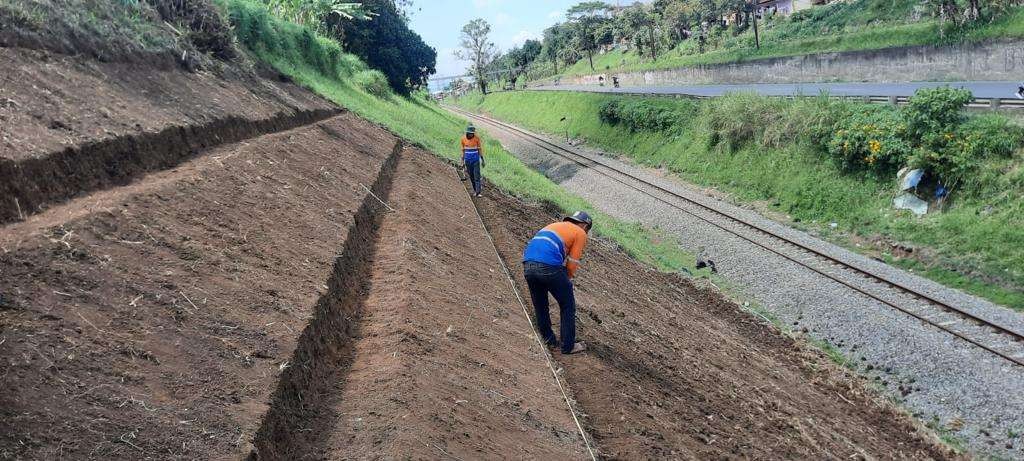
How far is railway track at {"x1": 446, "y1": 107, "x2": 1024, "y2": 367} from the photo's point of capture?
12062 mm

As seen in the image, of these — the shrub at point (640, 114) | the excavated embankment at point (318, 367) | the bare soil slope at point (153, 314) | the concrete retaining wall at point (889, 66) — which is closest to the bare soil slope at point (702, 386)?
the excavated embankment at point (318, 367)

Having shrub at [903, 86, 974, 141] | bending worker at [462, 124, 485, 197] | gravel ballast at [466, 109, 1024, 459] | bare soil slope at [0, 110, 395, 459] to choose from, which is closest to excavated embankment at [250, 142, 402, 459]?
bare soil slope at [0, 110, 395, 459]

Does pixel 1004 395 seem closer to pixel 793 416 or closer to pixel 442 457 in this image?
pixel 793 416

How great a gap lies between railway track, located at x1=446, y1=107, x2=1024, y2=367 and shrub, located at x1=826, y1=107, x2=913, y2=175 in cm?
403

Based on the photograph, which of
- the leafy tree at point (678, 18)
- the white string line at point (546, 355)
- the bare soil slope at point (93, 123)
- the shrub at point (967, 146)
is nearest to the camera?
the white string line at point (546, 355)

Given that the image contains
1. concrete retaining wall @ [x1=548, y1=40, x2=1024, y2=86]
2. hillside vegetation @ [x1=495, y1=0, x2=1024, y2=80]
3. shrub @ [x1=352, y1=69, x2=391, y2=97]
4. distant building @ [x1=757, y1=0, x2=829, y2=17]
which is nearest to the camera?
concrete retaining wall @ [x1=548, y1=40, x2=1024, y2=86]

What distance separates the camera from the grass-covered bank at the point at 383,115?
64.3ft

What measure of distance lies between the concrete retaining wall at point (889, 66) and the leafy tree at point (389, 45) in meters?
20.5

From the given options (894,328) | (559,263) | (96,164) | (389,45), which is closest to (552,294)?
(559,263)

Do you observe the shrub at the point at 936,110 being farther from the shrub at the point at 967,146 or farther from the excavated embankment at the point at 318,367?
the excavated embankment at the point at 318,367

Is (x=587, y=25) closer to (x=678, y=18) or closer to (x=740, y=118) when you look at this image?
(x=678, y=18)

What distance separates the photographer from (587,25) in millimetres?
94875

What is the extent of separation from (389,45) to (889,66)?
27666 millimetres

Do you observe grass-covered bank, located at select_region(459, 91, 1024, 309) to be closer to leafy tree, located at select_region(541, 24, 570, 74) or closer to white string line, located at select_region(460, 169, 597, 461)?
white string line, located at select_region(460, 169, 597, 461)
